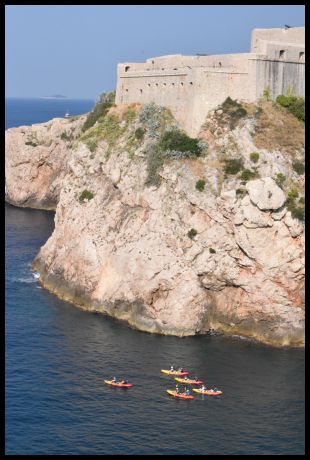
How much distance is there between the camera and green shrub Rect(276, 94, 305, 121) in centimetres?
7612

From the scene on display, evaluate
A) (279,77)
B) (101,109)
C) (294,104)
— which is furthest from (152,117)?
(294,104)

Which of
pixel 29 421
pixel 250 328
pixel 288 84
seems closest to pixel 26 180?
pixel 288 84

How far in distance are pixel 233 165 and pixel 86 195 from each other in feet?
57.1

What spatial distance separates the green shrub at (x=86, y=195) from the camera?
262 ft

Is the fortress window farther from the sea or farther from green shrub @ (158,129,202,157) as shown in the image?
the sea

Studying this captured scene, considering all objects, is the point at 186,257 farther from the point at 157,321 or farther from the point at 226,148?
the point at 226,148

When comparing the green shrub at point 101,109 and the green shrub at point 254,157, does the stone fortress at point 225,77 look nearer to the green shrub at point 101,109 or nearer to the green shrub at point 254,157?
the green shrub at point 101,109

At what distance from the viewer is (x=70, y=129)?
128625mm

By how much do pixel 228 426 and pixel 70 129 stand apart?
85621 millimetres

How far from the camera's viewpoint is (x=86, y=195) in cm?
8025

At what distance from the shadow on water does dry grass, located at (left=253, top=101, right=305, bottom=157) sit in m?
18.8

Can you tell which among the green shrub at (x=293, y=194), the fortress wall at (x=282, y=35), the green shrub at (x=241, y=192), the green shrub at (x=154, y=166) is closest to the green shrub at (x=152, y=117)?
the green shrub at (x=154, y=166)

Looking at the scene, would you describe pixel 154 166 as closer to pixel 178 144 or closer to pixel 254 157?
pixel 178 144

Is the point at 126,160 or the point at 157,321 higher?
the point at 126,160
